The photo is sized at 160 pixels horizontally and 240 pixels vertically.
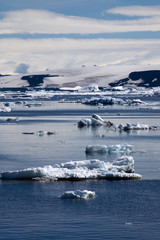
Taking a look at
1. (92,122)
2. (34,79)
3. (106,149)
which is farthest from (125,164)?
(34,79)

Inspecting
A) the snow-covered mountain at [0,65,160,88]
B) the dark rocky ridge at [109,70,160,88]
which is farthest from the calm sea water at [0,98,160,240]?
the dark rocky ridge at [109,70,160,88]

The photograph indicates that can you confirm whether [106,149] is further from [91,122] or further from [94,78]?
[94,78]

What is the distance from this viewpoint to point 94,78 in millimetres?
109062

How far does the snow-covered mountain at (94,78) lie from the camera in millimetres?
107750

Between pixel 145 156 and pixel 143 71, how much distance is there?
310 ft

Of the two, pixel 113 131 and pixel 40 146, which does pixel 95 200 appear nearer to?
pixel 40 146

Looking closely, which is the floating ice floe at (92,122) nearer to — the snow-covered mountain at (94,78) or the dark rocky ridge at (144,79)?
the snow-covered mountain at (94,78)

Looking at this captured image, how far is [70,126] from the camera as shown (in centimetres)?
2903

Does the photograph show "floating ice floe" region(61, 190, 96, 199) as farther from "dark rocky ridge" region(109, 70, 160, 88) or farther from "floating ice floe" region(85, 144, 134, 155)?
"dark rocky ridge" region(109, 70, 160, 88)

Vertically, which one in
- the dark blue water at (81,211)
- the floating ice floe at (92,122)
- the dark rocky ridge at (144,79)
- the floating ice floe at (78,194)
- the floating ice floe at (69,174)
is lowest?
the dark blue water at (81,211)

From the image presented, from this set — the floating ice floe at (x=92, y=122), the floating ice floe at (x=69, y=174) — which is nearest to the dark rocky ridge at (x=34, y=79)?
the floating ice floe at (x=92, y=122)

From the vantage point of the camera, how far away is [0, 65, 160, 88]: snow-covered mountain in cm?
10775

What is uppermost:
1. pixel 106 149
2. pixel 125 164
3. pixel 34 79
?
pixel 34 79

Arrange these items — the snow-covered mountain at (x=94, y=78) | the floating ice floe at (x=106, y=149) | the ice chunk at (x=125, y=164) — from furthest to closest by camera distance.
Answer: the snow-covered mountain at (x=94, y=78)
the floating ice floe at (x=106, y=149)
the ice chunk at (x=125, y=164)
